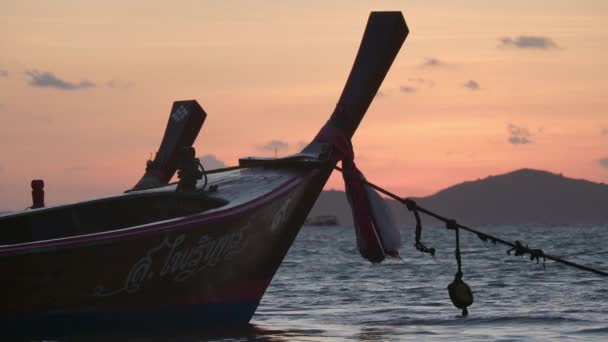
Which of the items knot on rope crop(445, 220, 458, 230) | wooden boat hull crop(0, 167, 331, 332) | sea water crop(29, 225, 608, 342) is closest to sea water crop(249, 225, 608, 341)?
sea water crop(29, 225, 608, 342)

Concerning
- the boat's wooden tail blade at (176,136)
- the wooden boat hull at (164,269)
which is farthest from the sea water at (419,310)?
the boat's wooden tail blade at (176,136)

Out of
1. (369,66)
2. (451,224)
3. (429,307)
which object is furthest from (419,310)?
(369,66)

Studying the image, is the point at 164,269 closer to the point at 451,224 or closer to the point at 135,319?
the point at 135,319

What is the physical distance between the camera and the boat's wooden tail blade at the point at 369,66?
15.2m

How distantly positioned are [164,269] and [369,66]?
14.0 feet

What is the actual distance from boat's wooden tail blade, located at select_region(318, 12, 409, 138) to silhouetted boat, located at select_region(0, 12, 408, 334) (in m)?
0.01

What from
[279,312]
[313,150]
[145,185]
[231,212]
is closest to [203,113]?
[145,185]

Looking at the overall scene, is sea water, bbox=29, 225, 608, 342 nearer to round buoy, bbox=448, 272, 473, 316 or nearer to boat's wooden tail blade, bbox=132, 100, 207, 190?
round buoy, bbox=448, 272, 473, 316

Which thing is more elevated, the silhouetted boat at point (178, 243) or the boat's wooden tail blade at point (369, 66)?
the boat's wooden tail blade at point (369, 66)

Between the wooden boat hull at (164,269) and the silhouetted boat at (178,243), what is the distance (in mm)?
14

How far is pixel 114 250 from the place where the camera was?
40.1 ft

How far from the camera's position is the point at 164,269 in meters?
12.8

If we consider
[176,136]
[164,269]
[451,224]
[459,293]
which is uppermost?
[176,136]

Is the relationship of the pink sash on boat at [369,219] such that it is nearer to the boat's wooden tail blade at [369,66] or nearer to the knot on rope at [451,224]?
the boat's wooden tail blade at [369,66]
